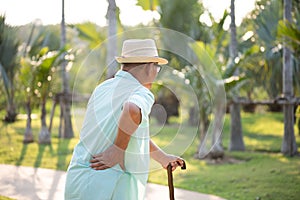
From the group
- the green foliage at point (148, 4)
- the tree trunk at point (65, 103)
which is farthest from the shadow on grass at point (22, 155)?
the green foliage at point (148, 4)

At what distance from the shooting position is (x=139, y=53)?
95.3 inches

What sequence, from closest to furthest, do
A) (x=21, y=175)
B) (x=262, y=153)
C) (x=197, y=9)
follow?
1. (x=21, y=175)
2. (x=262, y=153)
3. (x=197, y=9)

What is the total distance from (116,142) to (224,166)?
19.7 feet

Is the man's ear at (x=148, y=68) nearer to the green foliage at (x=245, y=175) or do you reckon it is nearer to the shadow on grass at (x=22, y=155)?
the green foliage at (x=245, y=175)

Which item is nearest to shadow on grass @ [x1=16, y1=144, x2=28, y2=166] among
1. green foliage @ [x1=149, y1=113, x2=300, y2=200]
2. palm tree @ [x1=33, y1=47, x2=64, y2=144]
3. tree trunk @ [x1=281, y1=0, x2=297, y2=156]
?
palm tree @ [x1=33, y1=47, x2=64, y2=144]

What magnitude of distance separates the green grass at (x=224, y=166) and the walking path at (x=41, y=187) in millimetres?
368

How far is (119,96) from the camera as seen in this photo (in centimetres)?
229

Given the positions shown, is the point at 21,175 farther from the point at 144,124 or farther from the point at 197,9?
the point at 197,9

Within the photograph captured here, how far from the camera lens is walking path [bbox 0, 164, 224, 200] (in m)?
5.61

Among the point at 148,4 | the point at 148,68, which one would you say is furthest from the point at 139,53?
the point at 148,4

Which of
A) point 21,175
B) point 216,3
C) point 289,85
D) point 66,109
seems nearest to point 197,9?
point 216,3

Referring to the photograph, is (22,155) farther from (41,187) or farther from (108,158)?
(108,158)

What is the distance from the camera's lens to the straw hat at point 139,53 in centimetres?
239

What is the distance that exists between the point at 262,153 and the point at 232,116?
980mm
